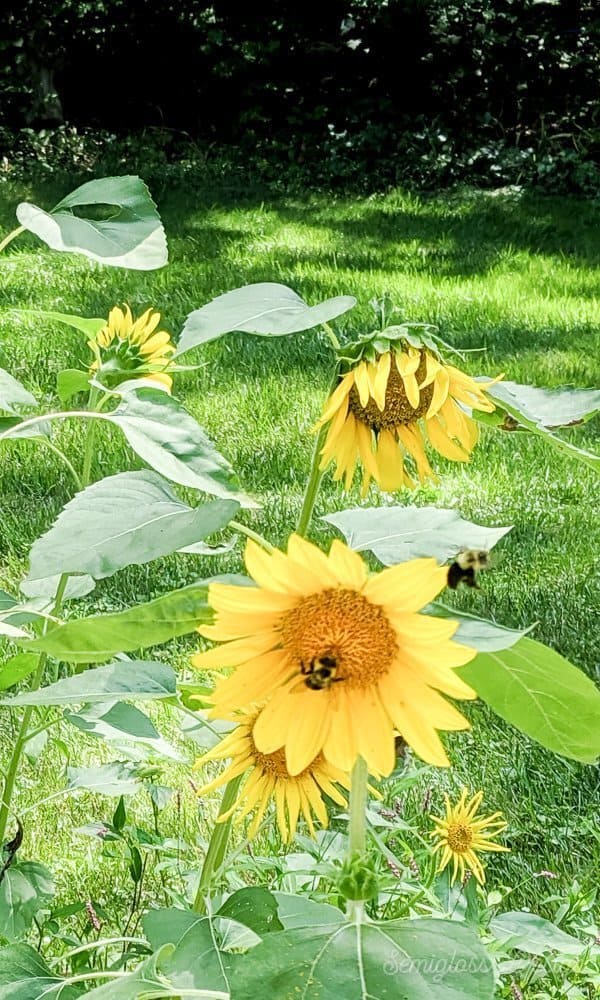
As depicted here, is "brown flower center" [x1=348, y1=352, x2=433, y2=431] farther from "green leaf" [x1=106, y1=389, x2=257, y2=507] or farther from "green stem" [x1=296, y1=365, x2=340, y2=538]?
"green leaf" [x1=106, y1=389, x2=257, y2=507]

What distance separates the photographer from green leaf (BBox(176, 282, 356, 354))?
69cm

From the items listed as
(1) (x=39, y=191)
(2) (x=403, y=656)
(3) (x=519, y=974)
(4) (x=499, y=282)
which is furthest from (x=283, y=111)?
(2) (x=403, y=656)

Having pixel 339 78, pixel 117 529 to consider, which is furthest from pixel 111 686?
pixel 339 78

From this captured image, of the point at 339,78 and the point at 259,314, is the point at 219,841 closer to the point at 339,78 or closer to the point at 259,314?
the point at 259,314

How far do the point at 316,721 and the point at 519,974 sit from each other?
937 millimetres

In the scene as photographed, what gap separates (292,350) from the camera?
11.8 ft

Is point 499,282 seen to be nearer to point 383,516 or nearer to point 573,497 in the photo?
point 573,497

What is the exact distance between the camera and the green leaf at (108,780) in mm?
1122

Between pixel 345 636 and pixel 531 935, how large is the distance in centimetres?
72

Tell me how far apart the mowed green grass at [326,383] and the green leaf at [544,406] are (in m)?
0.39

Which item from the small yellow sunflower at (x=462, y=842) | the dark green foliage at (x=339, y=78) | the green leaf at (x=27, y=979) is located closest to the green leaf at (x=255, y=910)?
the green leaf at (x=27, y=979)

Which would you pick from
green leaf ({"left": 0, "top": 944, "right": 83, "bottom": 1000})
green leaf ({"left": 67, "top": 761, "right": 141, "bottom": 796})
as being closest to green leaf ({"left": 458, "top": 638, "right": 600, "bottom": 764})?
green leaf ({"left": 0, "top": 944, "right": 83, "bottom": 1000})

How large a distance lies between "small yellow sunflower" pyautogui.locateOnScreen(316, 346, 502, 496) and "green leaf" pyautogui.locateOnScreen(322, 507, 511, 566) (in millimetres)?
79

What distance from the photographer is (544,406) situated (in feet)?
2.45
